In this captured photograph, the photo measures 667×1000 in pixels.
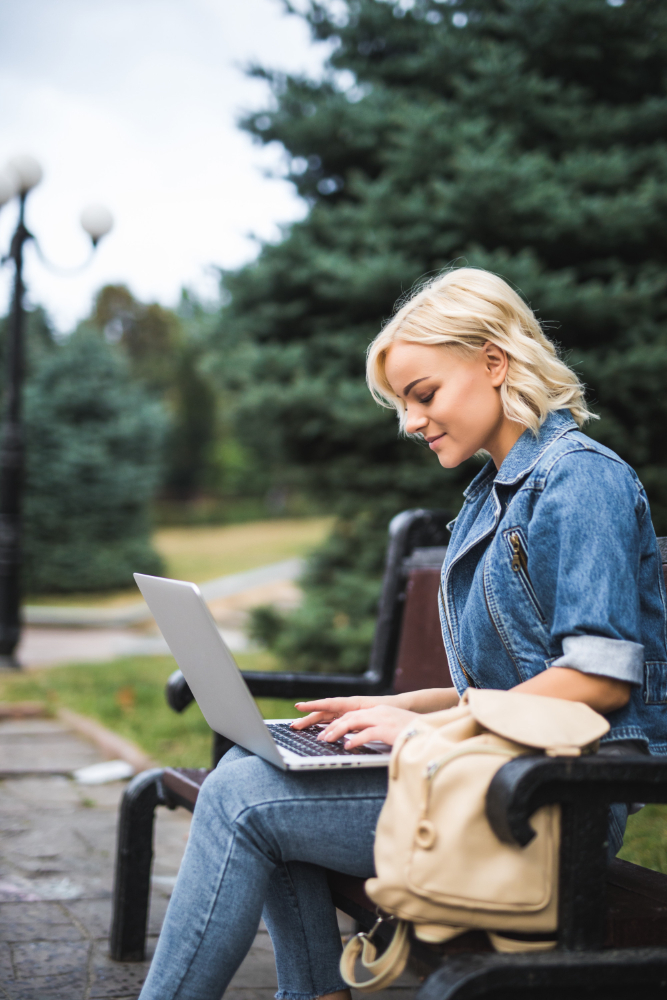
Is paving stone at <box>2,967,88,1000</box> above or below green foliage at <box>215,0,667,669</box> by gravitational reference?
below

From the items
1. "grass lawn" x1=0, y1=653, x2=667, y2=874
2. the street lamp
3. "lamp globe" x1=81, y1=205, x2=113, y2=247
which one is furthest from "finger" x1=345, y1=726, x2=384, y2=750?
"lamp globe" x1=81, y1=205, x2=113, y2=247

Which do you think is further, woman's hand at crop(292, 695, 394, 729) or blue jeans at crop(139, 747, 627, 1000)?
woman's hand at crop(292, 695, 394, 729)

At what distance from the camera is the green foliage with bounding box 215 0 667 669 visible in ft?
17.4

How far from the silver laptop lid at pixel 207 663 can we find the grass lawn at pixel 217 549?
10532 mm

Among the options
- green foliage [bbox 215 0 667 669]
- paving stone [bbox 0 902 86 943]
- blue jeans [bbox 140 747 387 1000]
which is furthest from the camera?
green foliage [bbox 215 0 667 669]

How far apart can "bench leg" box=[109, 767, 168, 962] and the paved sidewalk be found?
0.06 m

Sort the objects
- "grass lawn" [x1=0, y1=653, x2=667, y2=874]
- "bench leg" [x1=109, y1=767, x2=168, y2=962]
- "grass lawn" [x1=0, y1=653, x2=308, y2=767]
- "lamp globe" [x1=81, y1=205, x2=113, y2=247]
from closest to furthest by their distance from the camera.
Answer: "bench leg" [x1=109, y1=767, x2=168, y2=962] < "grass lawn" [x1=0, y1=653, x2=667, y2=874] < "grass lawn" [x1=0, y1=653, x2=308, y2=767] < "lamp globe" [x1=81, y1=205, x2=113, y2=247]

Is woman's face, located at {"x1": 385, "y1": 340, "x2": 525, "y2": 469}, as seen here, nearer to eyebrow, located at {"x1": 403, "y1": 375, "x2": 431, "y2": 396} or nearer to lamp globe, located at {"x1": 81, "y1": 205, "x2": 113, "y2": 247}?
eyebrow, located at {"x1": 403, "y1": 375, "x2": 431, "y2": 396}

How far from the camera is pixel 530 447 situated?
63.1 inches

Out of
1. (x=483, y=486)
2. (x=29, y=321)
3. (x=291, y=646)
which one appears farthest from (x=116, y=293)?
(x=483, y=486)

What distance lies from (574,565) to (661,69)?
569cm

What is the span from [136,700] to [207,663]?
5.07 metres

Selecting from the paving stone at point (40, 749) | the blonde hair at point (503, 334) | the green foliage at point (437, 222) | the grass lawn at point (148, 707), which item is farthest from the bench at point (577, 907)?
the green foliage at point (437, 222)

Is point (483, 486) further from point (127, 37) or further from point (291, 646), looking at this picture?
point (127, 37)
